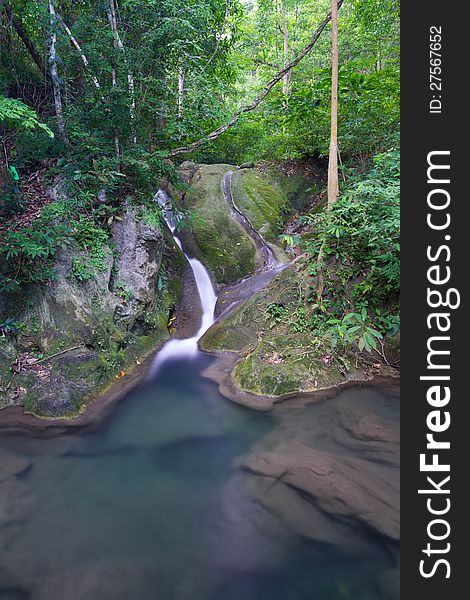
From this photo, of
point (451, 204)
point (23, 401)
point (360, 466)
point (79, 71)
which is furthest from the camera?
point (79, 71)

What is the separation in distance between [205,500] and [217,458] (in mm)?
629

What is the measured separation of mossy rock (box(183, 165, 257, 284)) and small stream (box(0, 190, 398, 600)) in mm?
4297

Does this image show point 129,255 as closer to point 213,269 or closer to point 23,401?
point 213,269

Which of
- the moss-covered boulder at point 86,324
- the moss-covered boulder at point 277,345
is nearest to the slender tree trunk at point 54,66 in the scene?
the moss-covered boulder at point 86,324

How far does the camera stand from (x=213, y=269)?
8.70 metres

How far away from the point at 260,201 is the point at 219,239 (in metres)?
2.17

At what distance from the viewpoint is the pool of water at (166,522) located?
2527 mm

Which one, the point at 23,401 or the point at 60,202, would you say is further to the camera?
the point at 60,202

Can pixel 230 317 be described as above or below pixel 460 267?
below

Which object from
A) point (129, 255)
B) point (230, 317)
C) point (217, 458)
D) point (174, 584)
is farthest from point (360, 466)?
point (129, 255)

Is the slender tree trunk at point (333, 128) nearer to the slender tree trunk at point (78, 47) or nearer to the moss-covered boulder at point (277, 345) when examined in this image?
the moss-covered boulder at point (277, 345)

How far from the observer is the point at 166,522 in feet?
10.3

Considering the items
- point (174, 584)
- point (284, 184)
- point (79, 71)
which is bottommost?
point (174, 584)

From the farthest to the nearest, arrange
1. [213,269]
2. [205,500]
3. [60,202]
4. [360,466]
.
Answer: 1. [213,269]
2. [60,202]
3. [360,466]
4. [205,500]
